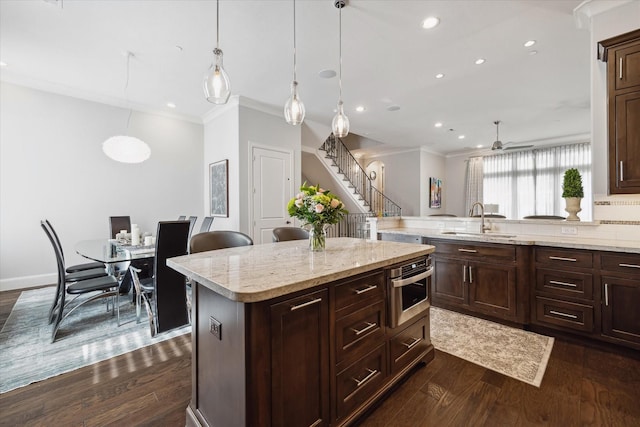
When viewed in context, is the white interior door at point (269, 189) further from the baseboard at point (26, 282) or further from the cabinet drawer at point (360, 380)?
the cabinet drawer at point (360, 380)

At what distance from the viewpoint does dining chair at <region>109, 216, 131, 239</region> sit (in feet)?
14.7

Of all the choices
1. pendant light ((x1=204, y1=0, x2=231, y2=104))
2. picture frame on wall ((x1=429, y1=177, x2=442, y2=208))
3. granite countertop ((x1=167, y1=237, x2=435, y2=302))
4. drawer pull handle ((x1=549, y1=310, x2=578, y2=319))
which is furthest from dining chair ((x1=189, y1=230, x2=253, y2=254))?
picture frame on wall ((x1=429, y1=177, x2=442, y2=208))

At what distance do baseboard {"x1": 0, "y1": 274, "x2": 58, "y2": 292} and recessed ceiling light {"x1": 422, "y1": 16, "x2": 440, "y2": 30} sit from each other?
6.34 metres

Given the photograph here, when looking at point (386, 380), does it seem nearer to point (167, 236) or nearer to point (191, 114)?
point (167, 236)

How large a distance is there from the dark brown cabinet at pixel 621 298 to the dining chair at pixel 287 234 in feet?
8.83

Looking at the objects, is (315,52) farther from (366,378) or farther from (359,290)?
(366,378)

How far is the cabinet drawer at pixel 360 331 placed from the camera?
1.49 metres

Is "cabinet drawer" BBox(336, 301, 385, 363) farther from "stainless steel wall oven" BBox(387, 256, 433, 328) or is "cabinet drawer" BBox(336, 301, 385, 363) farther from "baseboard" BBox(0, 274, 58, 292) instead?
"baseboard" BBox(0, 274, 58, 292)

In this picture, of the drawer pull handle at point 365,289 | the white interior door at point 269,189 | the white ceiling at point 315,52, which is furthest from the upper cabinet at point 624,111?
the white interior door at point 269,189

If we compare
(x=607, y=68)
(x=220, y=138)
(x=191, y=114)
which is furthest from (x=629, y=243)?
(x=191, y=114)

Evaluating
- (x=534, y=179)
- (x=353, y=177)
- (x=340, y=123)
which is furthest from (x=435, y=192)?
(x=340, y=123)

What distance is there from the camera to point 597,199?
2.76 metres

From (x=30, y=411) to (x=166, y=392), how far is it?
2.52 feet

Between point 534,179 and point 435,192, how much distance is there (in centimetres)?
265
